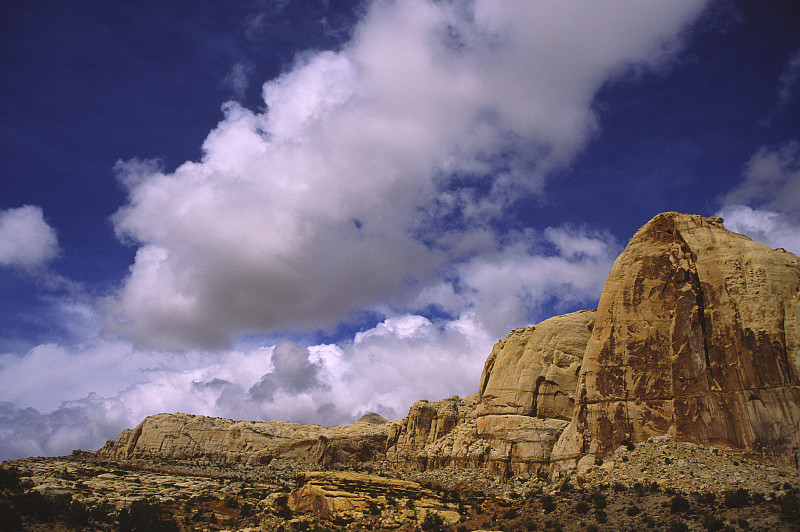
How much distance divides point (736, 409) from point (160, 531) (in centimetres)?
4700

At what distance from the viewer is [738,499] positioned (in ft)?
106

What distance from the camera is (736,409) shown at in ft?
132

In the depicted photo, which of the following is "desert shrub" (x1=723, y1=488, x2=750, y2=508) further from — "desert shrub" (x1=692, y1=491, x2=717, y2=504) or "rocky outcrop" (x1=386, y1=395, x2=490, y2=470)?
"rocky outcrop" (x1=386, y1=395, x2=490, y2=470)

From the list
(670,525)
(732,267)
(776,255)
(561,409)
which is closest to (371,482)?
(561,409)

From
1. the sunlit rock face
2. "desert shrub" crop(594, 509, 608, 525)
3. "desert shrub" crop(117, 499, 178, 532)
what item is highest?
the sunlit rock face

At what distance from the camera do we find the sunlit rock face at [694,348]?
3884cm

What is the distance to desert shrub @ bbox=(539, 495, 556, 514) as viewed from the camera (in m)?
39.4

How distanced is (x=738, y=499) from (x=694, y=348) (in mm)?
15198

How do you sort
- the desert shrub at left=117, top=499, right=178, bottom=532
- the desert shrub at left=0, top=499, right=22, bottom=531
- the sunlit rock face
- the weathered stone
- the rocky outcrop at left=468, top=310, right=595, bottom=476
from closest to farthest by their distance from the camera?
the desert shrub at left=0, top=499, right=22, bottom=531 < the sunlit rock face < the desert shrub at left=117, top=499, right=178, bottom=532 < the rocky outcrop at left=468, top=310, right=595, bottom=476 < the weathered stone

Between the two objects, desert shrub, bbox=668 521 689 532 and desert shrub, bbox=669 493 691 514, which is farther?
desert shrub, bbox=669 493 691 514

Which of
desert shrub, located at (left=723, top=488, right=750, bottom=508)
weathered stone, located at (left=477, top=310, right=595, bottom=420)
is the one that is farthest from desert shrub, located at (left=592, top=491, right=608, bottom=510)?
weathered stone, located at (left=477, top=310, right=595, bottom=420)

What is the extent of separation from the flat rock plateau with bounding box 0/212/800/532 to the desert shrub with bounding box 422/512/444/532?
0.41 ft

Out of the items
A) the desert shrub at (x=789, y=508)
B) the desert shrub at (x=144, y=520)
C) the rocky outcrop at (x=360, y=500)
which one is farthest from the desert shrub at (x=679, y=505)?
the desert shrub at (x=144, y=520)

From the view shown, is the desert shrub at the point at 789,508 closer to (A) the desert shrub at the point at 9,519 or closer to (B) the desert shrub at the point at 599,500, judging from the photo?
(B) the desert shrub at the point at 599,500
